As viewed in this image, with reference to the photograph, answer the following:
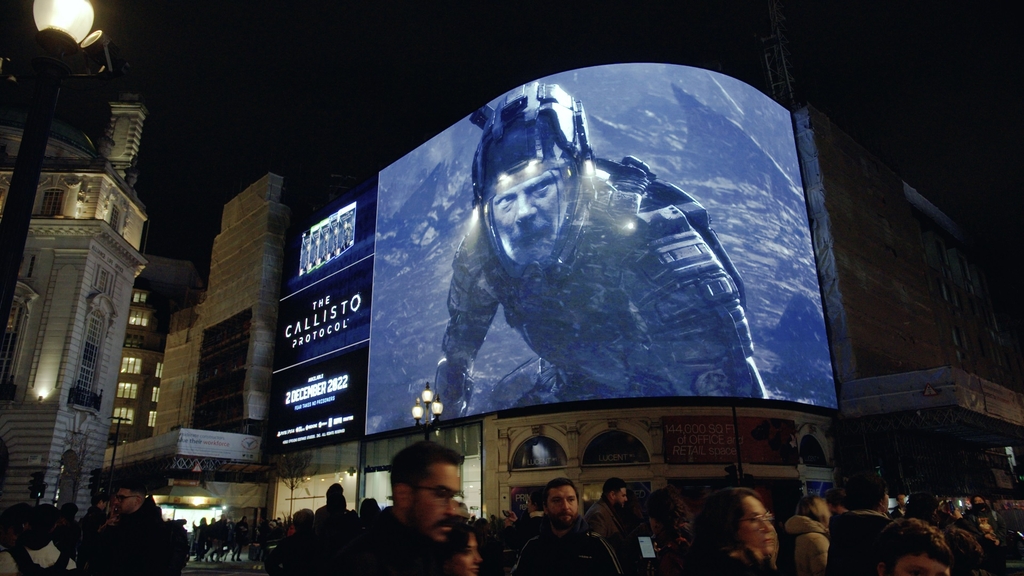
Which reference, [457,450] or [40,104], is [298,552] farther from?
[457,450]

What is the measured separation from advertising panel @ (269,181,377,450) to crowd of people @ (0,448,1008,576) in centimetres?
2606

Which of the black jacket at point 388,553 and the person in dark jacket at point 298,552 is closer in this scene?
the black jacket at point 388,553

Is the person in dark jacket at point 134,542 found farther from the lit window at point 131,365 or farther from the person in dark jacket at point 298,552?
the lit window at point 131,365

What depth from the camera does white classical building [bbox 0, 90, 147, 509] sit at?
111ft

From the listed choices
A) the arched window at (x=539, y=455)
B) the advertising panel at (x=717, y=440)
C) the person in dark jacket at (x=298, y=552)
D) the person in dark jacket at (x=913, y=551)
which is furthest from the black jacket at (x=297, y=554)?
the arched window at (x=539, y=455)

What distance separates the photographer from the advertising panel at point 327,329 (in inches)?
1377

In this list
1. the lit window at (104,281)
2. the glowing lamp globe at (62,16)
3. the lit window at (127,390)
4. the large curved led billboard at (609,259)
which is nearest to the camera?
the glowing lamp globe at (62,16)

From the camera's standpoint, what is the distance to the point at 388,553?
2492 mm

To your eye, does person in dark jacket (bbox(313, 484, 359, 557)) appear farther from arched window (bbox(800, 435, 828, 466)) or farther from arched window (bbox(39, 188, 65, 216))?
arched window (bbox(39, 188, 65, 216))

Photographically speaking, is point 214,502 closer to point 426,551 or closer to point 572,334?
point 572,334

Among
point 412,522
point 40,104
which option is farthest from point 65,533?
point 412,522

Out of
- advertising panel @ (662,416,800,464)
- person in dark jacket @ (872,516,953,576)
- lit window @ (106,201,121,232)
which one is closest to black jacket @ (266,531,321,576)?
person in dark jacket @ (872,516,953,576)

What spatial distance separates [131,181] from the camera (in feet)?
145

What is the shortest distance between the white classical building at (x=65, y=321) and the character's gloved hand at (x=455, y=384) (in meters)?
20.0
